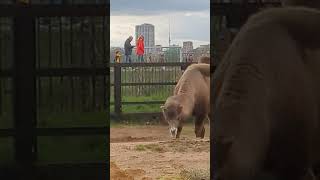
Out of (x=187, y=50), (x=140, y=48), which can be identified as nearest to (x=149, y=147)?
(x=187, y=50)

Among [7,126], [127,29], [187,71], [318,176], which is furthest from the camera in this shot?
[187,71]

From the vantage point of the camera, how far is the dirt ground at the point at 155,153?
13.3ft

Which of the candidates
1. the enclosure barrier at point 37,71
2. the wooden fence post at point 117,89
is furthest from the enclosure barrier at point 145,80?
the enclosure barrier at point 37,71

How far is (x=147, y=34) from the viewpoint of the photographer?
4.12m

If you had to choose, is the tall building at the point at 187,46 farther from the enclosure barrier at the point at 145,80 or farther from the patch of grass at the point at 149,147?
the patch of grass at the point at 149,147

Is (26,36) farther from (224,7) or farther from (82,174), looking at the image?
(224,7)

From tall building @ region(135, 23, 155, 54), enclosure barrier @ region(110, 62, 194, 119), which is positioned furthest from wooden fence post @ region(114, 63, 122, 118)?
tall building @ region(135, 23, 155, 54)

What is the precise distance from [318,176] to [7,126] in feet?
5.40

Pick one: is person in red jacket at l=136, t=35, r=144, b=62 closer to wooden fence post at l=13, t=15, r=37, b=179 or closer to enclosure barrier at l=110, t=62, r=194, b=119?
enclosure barrier at l=110, t=62, r=194, b=119

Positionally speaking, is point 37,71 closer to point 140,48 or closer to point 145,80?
point 140,48

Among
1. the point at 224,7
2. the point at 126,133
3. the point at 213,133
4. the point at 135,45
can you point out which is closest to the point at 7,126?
the point at 213,133

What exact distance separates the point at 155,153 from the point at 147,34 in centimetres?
142

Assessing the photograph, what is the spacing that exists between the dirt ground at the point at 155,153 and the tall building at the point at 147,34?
78 centimetres

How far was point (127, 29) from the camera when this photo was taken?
3.93 meters
